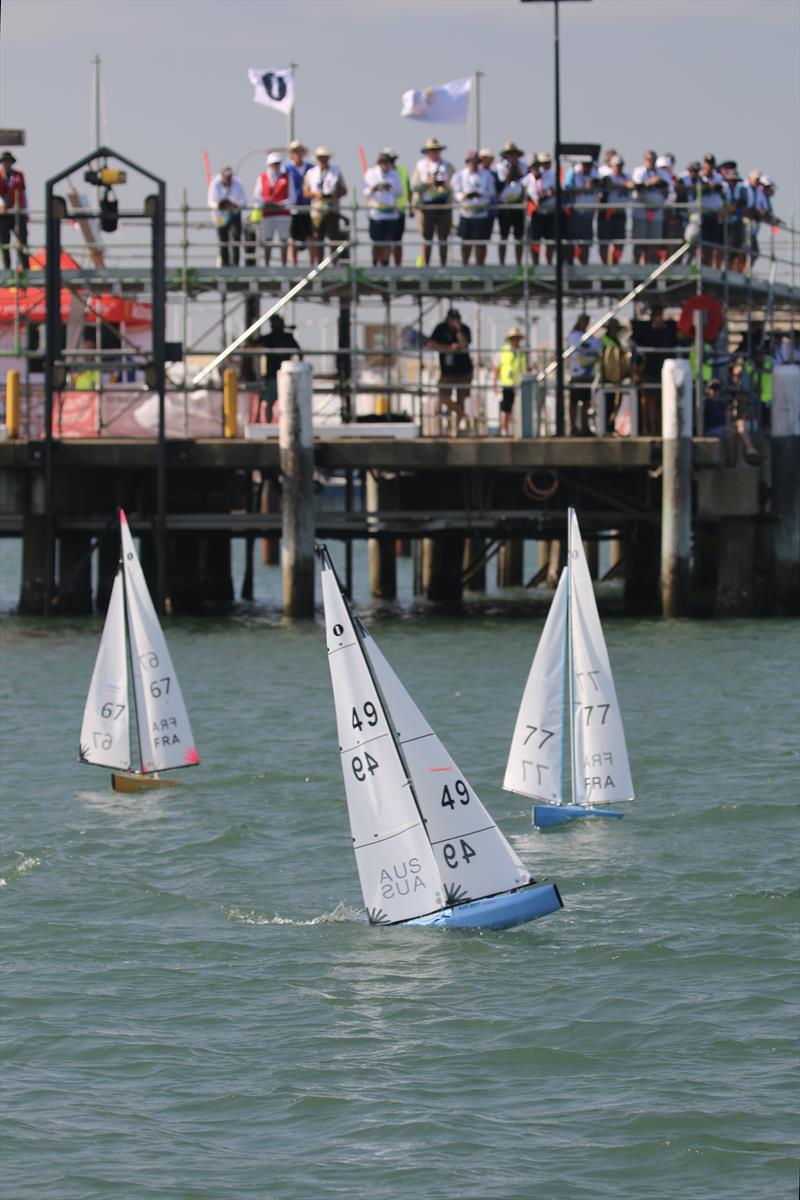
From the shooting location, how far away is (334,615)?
58.2 ft

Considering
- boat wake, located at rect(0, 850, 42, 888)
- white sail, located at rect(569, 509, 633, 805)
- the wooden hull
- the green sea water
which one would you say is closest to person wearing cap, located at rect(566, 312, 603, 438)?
the green sea water

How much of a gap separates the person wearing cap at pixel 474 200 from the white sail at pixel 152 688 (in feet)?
49.8

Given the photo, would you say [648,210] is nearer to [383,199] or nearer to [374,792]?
[383,199]

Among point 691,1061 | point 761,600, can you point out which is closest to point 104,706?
point 691,1061

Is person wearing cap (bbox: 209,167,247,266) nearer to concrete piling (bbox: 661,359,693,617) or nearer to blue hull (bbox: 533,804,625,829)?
concrete piling (bbox: 661,359,693,617)

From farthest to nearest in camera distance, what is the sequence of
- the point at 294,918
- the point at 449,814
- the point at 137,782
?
the point at 137,782 → the point at 294,918 → the point at 449,814

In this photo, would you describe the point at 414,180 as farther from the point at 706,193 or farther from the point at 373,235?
the point at 706,193

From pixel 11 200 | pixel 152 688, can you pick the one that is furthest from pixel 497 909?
pixel 11 200

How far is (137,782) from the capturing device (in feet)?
86.0

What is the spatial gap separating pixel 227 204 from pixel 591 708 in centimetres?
1979

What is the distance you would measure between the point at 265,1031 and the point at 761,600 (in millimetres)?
25984

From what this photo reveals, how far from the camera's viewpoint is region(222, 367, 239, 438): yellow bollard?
3966 cm

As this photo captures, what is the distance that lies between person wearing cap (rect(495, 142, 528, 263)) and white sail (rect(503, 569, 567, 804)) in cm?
1819

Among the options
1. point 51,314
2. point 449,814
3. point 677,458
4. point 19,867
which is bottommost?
point 19,867
